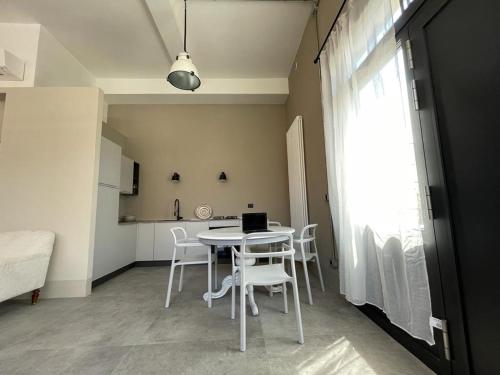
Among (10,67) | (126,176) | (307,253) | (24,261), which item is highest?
(10,67)

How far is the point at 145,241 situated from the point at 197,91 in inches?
120

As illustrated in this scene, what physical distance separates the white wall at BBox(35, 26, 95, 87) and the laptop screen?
3.42m

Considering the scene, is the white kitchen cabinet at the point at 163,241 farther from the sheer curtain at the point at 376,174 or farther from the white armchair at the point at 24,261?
the sheer curtain at the point at 376,174

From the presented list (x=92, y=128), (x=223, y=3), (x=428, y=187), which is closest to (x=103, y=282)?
(x=92, y=128)

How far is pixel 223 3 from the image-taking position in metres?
2.92

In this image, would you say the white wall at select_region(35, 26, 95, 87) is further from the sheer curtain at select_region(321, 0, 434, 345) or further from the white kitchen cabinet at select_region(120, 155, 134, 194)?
the sheer curtain at select_region(321, 0, 434, 345)

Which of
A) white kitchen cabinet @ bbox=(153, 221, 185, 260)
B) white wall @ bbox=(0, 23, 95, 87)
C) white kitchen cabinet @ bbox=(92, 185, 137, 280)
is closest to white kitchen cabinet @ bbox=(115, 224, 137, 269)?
white kitchen cabinet @ bbox=(92, 185, 137, 280)

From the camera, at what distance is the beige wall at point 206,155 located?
4617 mm

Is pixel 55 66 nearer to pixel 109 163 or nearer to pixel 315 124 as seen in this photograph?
pixel 109 163

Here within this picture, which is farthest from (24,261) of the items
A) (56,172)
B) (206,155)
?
(206,155)

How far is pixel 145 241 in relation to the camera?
4.15m

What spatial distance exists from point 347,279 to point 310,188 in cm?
163

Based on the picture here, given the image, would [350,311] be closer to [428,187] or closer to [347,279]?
[347,279]

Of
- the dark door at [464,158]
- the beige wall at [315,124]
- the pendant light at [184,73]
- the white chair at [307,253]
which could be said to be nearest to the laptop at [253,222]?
the white chair at [307,253]
